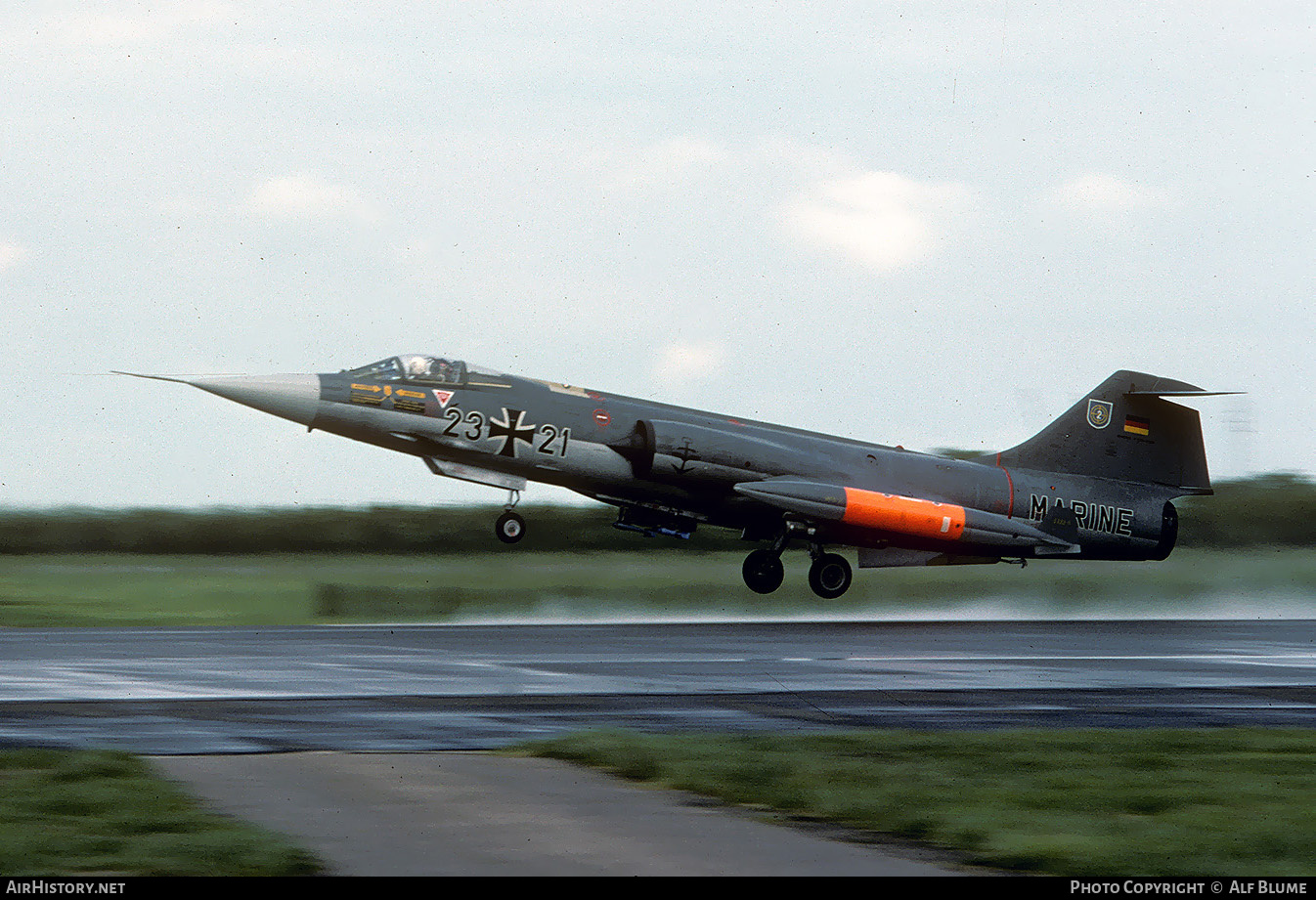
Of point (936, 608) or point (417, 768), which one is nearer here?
point (417, 768)

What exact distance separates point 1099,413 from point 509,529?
11.9 metres

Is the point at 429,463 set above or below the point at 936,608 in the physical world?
above

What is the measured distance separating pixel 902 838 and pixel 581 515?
1867 cm

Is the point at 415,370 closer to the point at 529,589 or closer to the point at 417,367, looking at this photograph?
the point at 417,367

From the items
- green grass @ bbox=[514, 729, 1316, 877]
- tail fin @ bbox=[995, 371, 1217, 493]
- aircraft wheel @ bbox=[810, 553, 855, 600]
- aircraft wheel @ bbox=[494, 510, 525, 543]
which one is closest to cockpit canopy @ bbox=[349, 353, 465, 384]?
aircraft wheel @ bbox=[494, 510, 525, 543]

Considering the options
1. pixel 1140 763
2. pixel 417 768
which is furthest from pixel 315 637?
pixel 1140 763

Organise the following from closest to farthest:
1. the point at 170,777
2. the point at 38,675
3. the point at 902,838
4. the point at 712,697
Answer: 1. the point at 902,838
2. the point at 170,777
3. the point at 712,697
4. the point at 38,675

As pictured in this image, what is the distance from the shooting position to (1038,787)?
28.2 ft

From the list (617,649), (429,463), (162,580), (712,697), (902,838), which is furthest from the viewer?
(429,463)

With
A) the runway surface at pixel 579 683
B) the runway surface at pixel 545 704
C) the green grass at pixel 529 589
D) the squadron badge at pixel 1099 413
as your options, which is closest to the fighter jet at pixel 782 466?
the squadron badge at pixel 1099 413

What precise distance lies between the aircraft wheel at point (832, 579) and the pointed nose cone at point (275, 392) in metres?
9.04

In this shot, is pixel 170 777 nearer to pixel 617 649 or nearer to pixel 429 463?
pixel 617 649

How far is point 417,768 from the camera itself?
8.65 metres

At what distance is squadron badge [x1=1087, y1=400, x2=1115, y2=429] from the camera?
28.3 meters
